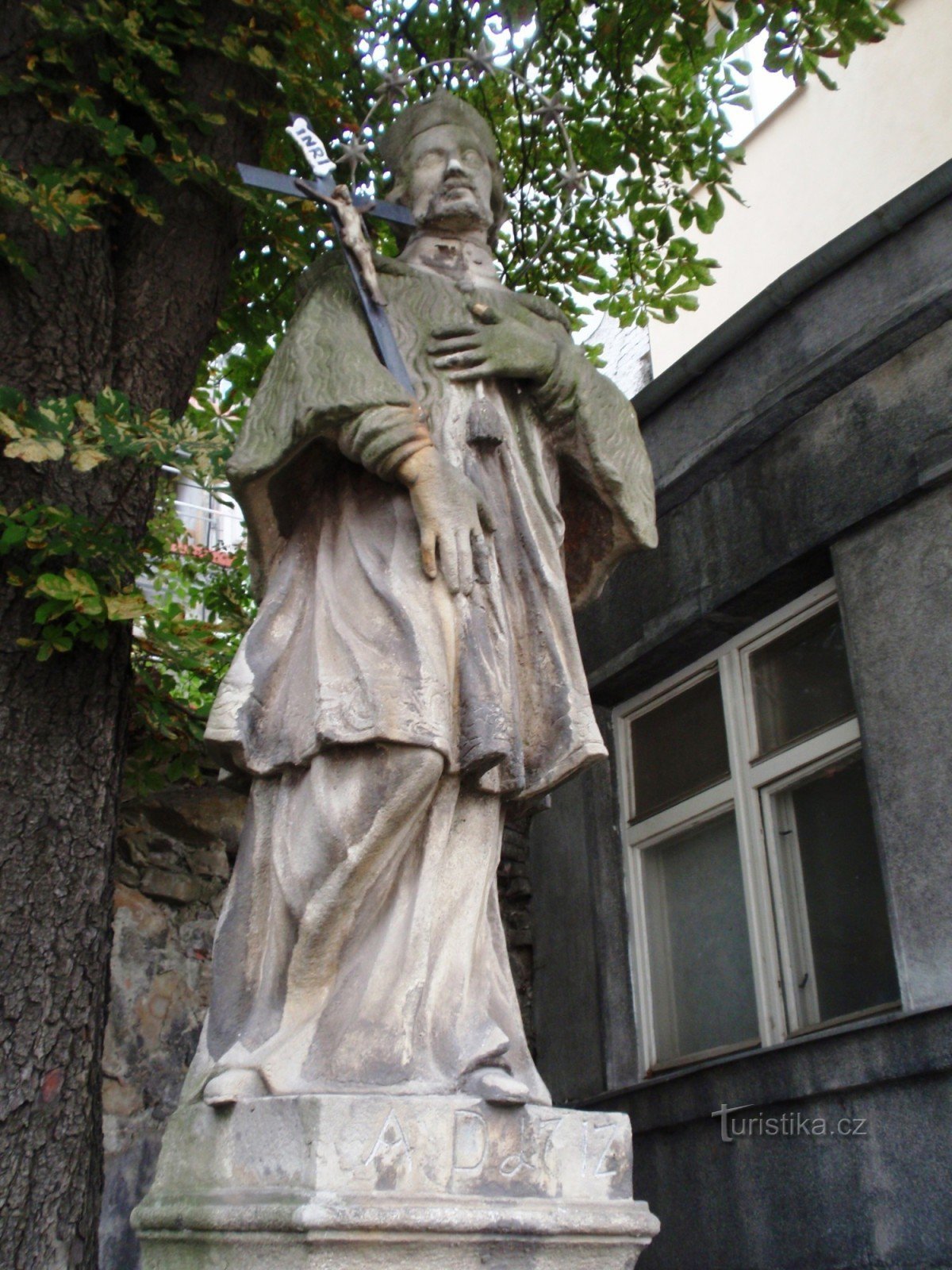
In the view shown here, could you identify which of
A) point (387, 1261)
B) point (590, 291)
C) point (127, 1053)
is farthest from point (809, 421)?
point (387, 1261)

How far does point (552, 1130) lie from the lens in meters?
2.46

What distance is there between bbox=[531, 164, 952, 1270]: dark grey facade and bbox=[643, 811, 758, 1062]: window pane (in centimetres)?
15

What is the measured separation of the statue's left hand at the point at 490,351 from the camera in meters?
3.16

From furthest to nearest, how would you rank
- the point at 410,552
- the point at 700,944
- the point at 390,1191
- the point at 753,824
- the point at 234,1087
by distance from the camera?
the point at 700,944 < the point at 753,824 < the point at 410,552 < the point at 234,1087 < the point at 390,1191

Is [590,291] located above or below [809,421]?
above

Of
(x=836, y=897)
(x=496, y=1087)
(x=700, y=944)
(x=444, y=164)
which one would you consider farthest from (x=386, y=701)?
(x=700, y=944)

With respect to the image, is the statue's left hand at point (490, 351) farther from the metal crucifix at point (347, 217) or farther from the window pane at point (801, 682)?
the window pane at point (801, 682)

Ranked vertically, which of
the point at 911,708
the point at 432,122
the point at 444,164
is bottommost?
the point at 911,708

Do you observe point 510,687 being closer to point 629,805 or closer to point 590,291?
point 629,805

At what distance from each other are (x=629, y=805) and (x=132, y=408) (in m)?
2.99

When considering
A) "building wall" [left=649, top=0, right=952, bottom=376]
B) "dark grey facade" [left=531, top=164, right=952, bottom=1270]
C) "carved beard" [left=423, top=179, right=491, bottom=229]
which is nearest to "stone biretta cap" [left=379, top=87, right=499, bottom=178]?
"carved beard" [left=423, top=179, right=491, bottom=229]

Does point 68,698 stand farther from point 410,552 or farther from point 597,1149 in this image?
point 597,1149

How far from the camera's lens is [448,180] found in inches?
138

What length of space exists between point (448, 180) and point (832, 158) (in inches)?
272
